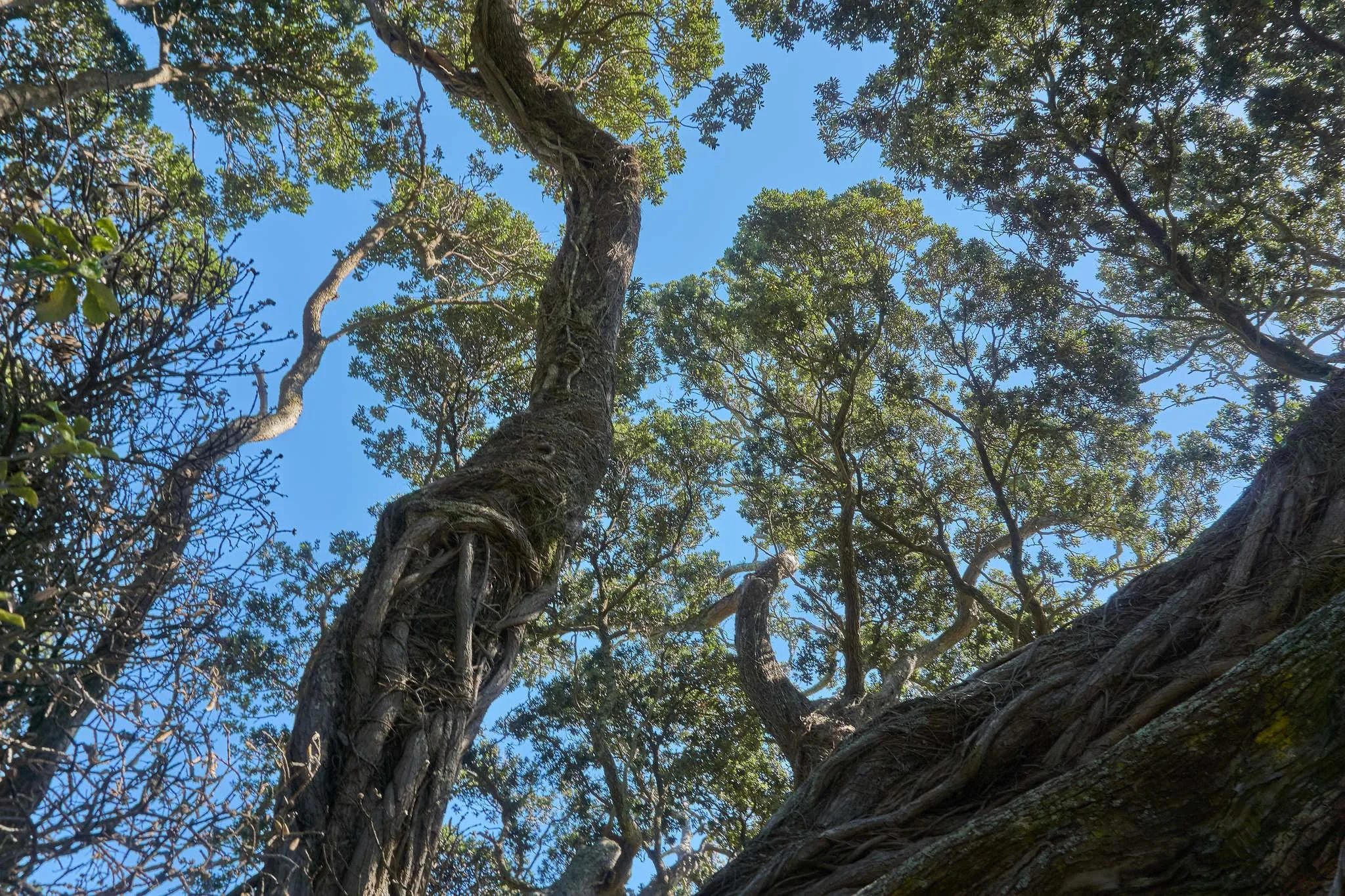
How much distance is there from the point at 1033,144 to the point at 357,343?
23.7 feet

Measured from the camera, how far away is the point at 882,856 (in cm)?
267

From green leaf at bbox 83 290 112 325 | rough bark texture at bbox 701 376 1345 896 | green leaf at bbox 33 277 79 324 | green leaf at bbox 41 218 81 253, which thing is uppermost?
green leaf at bbox 41 218 81 253

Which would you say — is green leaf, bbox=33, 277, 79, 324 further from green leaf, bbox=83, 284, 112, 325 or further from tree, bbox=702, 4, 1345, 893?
tree, bbox=702, 4, 1345, 893

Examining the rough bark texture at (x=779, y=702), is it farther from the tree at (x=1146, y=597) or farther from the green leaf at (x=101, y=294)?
the green leaf at (x=101, y=294)

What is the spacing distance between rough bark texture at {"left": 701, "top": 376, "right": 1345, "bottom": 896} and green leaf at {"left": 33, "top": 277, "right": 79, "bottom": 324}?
220cm

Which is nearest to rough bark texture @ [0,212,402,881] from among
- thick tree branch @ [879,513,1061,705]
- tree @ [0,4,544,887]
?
tree @ [0,4,544,887]

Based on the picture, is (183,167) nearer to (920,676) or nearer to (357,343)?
(357,343)

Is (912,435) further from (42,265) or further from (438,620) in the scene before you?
(42,265)

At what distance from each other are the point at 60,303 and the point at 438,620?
1983mm

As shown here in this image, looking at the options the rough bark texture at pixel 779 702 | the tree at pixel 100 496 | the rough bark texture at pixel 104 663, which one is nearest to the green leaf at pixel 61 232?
the tree at pixel 100 496

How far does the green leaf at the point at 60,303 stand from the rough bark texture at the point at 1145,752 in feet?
7.21

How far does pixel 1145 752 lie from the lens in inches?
78.8

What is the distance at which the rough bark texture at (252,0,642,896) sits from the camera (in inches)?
103

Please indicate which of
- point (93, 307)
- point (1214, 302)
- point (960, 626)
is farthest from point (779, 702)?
point (93, 307)
